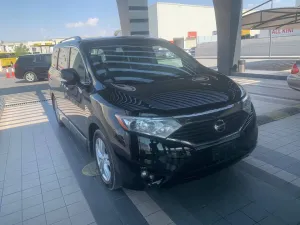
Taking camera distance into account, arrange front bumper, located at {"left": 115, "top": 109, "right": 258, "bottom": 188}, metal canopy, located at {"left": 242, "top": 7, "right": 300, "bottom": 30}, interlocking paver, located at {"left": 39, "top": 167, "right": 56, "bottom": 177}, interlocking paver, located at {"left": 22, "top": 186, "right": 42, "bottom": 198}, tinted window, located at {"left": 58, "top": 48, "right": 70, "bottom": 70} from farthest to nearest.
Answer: metal canopy, located at {"left": 242, "top": 7, "right": 300, "bottom": 30} → tinted window, located at {"left": 58, "top": 48, "right": 70, "bottom": 70} → interlocking paver, located at {"left": 39, "top": 167, "right": 56, "bottom": 177} → interlocking paver, located at {"left": 22, "top": 186, "right": 42, "bottom": 198} → front bumper, located at {"left": 115, "top": 109, "right": 258, "bottom": 188}

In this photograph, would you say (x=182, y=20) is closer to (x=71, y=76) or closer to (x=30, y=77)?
(x=30, y=77)

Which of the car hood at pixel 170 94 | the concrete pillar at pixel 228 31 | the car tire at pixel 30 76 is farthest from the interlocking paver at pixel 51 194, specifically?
the car tire at pixel 30 76

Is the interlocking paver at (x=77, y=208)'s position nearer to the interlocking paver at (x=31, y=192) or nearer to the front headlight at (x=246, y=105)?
the interlocking paver at (x=31, y=192)

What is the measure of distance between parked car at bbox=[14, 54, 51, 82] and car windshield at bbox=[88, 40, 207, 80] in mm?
13396

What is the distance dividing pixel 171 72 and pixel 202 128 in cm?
123

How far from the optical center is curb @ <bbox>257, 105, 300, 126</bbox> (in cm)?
494

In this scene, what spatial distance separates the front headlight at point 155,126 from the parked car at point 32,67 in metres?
14.8

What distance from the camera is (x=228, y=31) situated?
35.9 ft

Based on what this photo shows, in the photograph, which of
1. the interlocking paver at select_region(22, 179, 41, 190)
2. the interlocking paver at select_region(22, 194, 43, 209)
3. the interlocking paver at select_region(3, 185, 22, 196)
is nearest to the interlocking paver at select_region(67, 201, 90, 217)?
the interlocking paver at select_region(22, 194, 43, 209)

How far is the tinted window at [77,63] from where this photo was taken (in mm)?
3213

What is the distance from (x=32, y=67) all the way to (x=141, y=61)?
1430 centimetres

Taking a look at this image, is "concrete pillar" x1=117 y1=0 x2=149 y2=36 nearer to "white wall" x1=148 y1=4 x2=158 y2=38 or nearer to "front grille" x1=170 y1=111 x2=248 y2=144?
"front grille" x1=170 y1=111 x2=248 y2=144

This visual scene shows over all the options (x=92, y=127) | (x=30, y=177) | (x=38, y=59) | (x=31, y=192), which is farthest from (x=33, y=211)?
(x=38, y=59)

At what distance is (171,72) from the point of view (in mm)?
3299
